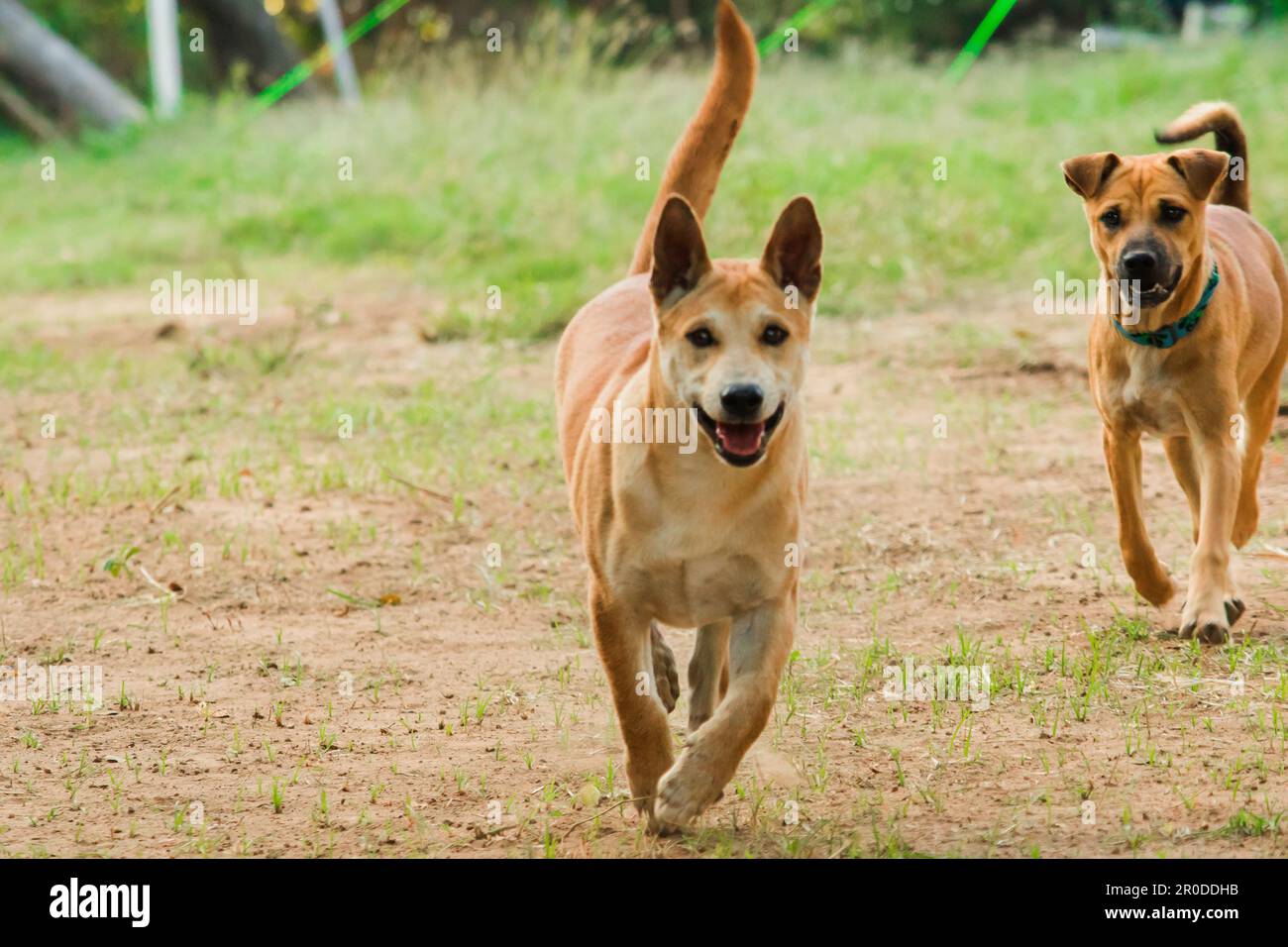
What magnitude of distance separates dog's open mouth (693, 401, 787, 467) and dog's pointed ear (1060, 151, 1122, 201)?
224 centimetres

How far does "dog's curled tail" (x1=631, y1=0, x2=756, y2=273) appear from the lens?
530 cm

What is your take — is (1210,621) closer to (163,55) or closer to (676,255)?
(676,255)

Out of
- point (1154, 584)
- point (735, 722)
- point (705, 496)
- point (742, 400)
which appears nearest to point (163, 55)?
point (1154, 584)

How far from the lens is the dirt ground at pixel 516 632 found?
13.4 ft

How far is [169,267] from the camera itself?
43.3 ft

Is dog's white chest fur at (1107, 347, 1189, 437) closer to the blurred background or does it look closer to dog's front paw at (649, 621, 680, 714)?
dog's front paw at (649, 621, 680, 714)

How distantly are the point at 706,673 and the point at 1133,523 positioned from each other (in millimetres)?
1797

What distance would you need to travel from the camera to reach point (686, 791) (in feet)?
12.5

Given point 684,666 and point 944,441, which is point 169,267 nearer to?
point 944,441

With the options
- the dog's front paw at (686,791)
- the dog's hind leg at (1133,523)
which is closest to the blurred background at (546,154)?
the dog's hind leg at (1133,523)

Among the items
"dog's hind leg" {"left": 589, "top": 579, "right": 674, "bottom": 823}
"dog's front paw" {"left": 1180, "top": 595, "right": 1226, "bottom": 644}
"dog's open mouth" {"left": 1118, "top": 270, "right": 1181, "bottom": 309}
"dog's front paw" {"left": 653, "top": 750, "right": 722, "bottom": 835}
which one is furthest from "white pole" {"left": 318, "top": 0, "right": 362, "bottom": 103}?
"dog's front paw" {"left": 653, "top": 750, "right": 722, "bottom": 835}

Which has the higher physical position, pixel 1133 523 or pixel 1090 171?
pixel 1090 171

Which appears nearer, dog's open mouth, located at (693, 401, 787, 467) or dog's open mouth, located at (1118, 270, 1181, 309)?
dog's open mouth, located at (693, 401, 787, 467)

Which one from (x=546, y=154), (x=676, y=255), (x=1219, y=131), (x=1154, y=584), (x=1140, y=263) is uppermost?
(x=546, y=154)
